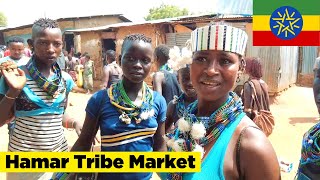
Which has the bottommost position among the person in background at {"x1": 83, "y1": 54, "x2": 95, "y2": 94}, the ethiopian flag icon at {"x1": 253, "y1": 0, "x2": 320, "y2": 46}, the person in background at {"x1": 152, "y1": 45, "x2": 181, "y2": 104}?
the person in background at {"x1": 83, "y1": 54, "x2": 95, "y2": 94}

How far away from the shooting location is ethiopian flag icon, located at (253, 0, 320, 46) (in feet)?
25.7

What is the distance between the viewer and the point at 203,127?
133 centimetres

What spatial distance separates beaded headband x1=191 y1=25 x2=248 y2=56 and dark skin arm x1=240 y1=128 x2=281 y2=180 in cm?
36

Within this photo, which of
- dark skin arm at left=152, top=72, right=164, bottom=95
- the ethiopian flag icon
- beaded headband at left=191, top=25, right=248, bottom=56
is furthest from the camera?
the ethiopian flag icon

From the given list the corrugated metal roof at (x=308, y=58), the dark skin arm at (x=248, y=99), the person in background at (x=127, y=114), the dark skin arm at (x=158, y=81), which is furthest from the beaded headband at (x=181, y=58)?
the corrugated metal roof at (x=308, y=58)

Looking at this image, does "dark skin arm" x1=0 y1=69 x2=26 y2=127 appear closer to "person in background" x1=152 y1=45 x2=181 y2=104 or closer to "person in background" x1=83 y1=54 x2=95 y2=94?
"person in background" x1=152 y1=45 x2=181 y2=104

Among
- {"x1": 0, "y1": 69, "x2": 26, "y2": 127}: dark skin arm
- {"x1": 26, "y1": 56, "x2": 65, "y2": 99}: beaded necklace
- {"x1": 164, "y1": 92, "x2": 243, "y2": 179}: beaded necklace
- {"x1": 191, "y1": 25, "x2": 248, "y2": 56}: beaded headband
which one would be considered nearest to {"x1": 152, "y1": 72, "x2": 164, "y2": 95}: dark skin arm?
{"x1": 26, "y1": 56, "x2": 65, "y2": 99}: beaded necklace

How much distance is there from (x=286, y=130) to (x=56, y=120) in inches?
230

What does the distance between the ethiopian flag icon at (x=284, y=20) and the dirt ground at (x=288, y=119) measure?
1.77 m

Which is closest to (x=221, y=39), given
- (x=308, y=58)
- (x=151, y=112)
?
(x=151, y=112)

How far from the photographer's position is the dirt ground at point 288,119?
5.64 meters

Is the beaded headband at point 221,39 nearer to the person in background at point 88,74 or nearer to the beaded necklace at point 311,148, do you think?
the beaded necklace at point 311,148

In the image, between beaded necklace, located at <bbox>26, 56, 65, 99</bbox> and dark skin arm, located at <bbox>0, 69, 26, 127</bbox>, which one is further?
beaded necklace, located at <bbox>26, 56, 65, 99</bbox>

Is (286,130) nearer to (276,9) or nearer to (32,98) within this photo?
(276,9)
